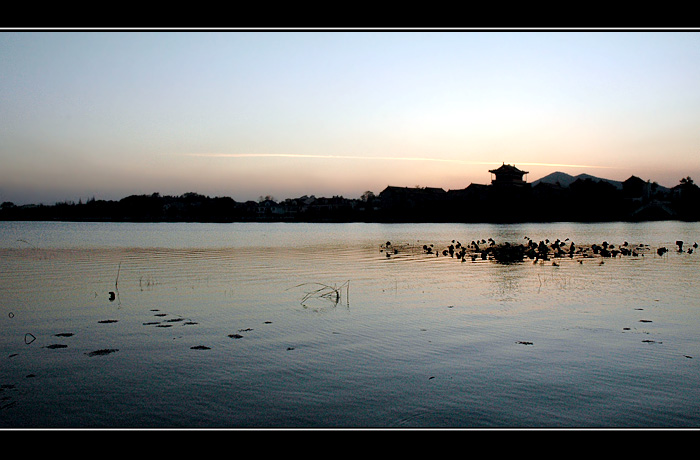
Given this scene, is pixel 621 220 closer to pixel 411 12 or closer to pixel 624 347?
pixel 624 347

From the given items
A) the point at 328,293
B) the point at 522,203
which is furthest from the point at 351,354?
the point at 522,203

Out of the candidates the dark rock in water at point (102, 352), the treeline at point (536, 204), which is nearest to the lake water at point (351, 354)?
the dark rock in water at point (102, 352)

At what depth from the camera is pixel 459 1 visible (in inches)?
124

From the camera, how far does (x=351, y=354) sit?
886 centimetres

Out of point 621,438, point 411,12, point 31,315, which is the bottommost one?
point 31,315

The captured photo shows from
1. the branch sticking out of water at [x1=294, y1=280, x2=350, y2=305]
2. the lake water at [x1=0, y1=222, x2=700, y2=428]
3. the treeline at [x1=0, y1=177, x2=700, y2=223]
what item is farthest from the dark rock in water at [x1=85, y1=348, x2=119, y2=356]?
the treeline at [x1=0, y1=177, x2=700, y2=223]

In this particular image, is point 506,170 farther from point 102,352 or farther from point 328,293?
point 102,352

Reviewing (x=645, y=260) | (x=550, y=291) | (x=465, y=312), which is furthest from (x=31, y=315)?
(x=645, y=260)

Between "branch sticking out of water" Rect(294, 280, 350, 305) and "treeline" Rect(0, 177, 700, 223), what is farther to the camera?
"treeline" Rect(0, 177, 700, 223)

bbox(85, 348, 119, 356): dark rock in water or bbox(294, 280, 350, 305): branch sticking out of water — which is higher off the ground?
bbox(294, 280, 350, 305): branch sticking out of water

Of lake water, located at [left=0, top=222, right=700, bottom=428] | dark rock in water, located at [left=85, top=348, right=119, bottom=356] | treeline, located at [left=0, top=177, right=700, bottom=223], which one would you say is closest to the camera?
lake water, located at [left=0, top=222, right=700, bottom=428]

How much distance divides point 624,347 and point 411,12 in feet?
26.7

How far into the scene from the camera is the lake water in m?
6.18

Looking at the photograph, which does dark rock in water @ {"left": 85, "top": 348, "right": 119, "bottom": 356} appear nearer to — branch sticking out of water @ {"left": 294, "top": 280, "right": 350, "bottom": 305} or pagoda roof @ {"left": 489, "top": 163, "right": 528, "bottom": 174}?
branch sticking out of water @ {"left": 294, "top": 280, "right": 350, "bottom": 305}
